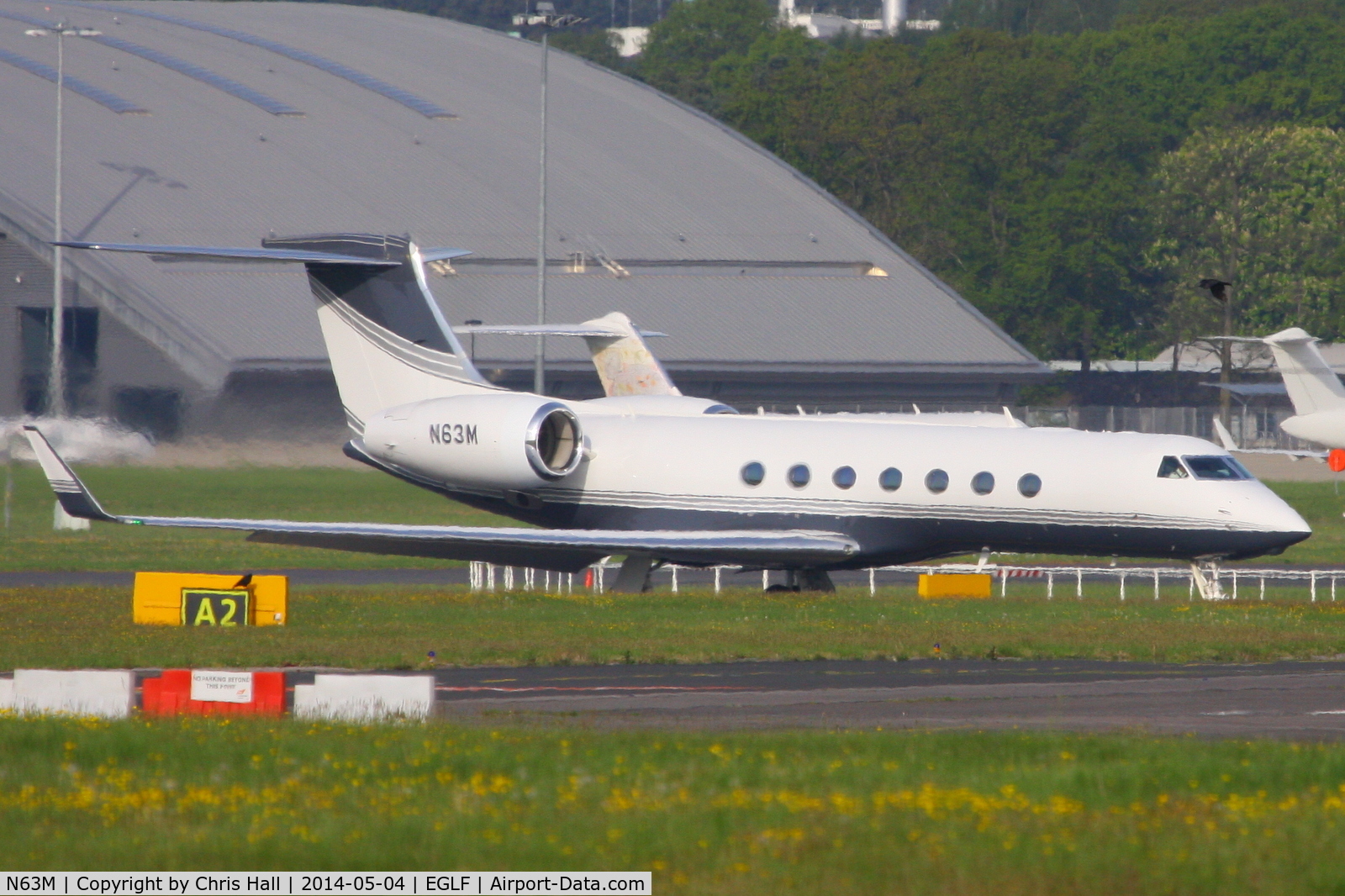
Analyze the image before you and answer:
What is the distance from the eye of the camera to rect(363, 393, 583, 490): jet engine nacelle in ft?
102

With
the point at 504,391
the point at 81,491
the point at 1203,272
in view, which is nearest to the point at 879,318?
the point at 1203,272

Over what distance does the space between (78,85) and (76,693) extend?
195ft

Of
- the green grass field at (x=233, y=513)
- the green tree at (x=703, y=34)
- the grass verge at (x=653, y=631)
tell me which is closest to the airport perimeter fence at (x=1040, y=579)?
the grass verge at (x=653, y=631)

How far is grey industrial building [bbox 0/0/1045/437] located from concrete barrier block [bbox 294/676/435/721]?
4384cm

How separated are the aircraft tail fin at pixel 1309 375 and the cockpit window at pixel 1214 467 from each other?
82.1 feet

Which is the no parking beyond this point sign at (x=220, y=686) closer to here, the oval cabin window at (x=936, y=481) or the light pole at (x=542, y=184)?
the oval cabin window at (x=936, y=481)

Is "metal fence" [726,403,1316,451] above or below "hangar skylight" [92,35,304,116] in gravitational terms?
below

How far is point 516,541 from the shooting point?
29.0 m

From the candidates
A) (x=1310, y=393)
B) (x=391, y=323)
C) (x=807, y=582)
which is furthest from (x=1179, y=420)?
(x=391, y=323)

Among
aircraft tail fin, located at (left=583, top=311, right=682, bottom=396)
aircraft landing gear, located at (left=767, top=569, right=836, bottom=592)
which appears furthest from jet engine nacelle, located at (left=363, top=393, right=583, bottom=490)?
aircraft tail fin, located at (left=583, top=311, right=682, bottom=396)

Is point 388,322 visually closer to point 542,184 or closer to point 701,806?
point 542,184

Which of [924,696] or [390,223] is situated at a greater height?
[390,223]

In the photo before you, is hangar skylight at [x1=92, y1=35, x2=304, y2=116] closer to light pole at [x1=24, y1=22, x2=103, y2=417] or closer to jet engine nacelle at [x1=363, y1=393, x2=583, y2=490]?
light pole at [x1=24, y1=22, x2=103, y2=417]

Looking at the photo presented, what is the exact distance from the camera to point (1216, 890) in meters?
9.22
